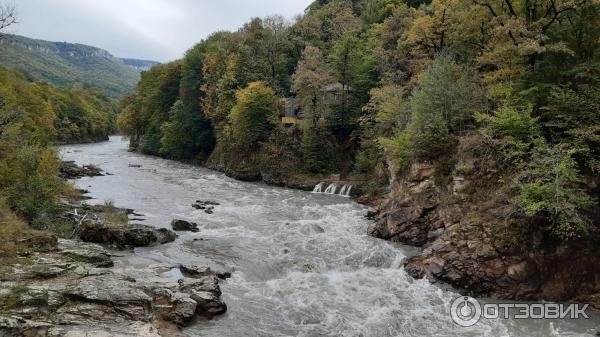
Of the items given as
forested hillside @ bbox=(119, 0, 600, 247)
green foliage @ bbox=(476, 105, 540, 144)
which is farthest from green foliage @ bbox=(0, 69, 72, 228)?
green foliage @ bbox=(476, 105, 540, 144)

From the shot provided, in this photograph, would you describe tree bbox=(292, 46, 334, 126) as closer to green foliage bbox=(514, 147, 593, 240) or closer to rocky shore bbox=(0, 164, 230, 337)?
rocky shore bbox=(0, 164, 230, 337)

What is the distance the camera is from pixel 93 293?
13.2m

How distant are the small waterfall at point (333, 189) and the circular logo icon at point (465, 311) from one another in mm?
21232

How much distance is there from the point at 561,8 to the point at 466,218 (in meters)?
11.6

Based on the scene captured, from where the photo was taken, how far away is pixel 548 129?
19.2 meters

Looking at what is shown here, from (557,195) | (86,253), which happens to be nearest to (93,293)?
(86,253)

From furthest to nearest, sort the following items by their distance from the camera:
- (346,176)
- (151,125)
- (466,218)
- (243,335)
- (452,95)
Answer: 1. (151,125)
2. (346,176)
3. (452,95)
4. (466,218)
5. (243,335)

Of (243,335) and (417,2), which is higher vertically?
(417,2)

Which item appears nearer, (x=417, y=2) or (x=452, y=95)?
(x=452, y=95)

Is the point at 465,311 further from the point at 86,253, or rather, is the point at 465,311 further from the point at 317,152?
the point at 317,152

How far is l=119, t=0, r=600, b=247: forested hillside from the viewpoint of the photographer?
685 inches

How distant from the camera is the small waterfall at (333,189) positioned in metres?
37.2

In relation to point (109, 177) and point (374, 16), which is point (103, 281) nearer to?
point (109, 177)

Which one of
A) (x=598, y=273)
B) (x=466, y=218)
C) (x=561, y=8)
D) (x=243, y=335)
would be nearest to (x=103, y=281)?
(x=243, y=335)
